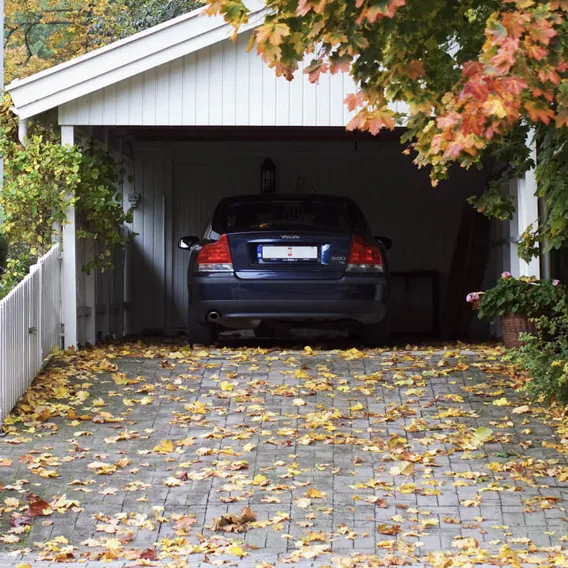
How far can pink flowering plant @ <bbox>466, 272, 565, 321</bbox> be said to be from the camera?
10.4m

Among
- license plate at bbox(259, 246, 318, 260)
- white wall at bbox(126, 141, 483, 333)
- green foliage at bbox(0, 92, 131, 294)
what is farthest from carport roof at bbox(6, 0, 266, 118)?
white wall at bbox(126, 141, 483, 333)

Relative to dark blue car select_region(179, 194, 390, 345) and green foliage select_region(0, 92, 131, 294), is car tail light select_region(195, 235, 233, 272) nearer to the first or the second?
dark blue car select_region(179, 194, 390, 345)

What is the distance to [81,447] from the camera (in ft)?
24.7

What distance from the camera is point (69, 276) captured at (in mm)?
11234

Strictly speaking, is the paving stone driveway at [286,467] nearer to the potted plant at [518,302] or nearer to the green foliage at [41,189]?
the potted plant at [518,302]

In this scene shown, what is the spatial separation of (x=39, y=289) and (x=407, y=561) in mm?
5173

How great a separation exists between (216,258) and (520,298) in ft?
9.35

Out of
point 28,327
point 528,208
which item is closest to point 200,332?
point 28,327

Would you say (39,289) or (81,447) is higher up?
(39,289)

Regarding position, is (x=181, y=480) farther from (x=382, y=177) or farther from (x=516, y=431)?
(x=382, y=177)

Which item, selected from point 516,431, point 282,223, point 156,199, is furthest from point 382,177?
point 516,431

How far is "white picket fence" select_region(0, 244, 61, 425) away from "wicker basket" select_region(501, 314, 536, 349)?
14.0 ft

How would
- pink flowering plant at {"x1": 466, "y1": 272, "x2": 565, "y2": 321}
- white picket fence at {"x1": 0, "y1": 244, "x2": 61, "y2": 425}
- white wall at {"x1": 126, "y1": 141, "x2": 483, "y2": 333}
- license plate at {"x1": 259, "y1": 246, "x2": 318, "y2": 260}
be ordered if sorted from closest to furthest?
1. white picket fence at {"x1": 0, "y1": 244, "x2": 61, "y2": 425}
2. pink flowering plant at {"x1": 466, "y1": 272, "x2": 565, "y2": 321}
3. license plate at {"x1": 259, "y1": 246, "x2": 318, "y2": 260}
4. white wall at {"x1": 126, "y1": 141, "x2": 483, "y2": 333}

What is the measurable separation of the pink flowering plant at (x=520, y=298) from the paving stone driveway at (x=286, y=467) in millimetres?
714
